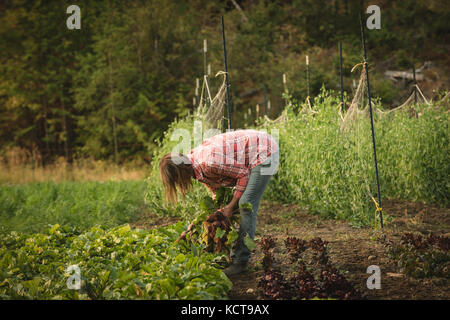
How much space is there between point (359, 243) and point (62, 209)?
149 inches

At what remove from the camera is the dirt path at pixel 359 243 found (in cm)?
282

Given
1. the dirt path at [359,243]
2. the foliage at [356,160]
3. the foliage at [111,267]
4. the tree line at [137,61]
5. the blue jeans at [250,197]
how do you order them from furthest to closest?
the tree line at [137,61] < the foliage at [356,160] < the blue jeans at [250,197] < the dirt path at [359,243] < the foliage at [111,267]

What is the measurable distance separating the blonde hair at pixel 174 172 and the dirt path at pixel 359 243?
2.68ft

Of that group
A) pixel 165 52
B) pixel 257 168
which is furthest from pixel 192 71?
pixel 257 168

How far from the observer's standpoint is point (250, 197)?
11.3 ft

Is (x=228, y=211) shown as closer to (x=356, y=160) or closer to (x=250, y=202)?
(x=250, y=202)

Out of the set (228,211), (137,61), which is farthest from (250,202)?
(137,61)

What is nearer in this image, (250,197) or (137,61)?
(250,197)

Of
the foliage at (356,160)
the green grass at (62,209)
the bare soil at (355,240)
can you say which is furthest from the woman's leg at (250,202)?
the green grass at (62,209)

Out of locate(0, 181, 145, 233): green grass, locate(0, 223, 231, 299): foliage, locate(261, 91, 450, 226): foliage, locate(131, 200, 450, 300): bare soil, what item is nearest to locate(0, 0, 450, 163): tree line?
locate(0, 181, 145, 233): green grass

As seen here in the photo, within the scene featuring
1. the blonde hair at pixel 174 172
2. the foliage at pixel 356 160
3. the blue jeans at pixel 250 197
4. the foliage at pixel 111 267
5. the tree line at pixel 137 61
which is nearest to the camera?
the foliage at pixel 111 267

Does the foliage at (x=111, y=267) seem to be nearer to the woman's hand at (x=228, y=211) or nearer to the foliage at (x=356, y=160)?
the woman's hand at (x=228, y=211)

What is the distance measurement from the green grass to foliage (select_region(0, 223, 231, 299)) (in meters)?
0.65

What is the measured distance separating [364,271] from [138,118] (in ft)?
40.9
